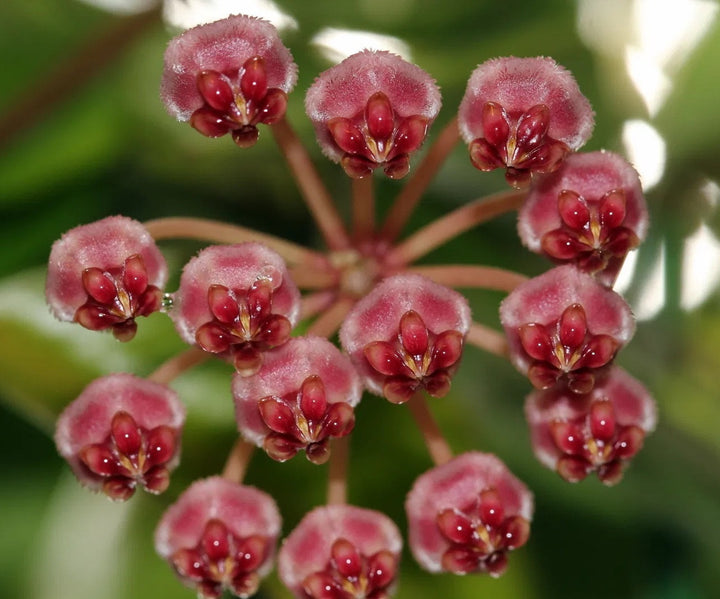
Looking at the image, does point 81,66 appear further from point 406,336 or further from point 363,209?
point 406,336

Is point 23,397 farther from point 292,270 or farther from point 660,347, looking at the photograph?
point 660,347

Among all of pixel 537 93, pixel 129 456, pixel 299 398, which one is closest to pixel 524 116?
pixel 537 93

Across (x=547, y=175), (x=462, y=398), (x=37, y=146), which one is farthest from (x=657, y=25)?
(x=37, y=146)

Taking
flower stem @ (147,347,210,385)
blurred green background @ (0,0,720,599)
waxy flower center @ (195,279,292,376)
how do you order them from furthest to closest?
1. blurred green background @ (0,0,720,599)
2. flower stem @ (147,347,210,385)
3. waxy flower center @ (195,279,292,376)

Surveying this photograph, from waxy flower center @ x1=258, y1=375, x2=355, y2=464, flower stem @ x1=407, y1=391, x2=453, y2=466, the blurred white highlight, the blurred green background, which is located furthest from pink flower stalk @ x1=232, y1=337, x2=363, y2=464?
the blurred white highlight

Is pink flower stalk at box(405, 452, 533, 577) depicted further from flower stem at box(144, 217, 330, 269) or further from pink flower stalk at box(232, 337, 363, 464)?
flower stem at box(144, 217, 330, 269)

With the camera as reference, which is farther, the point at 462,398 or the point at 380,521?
the point at 462,398

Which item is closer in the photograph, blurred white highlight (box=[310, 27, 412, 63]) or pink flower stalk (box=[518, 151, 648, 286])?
pink flower stalk (box=[518, 151, 648, 286])
